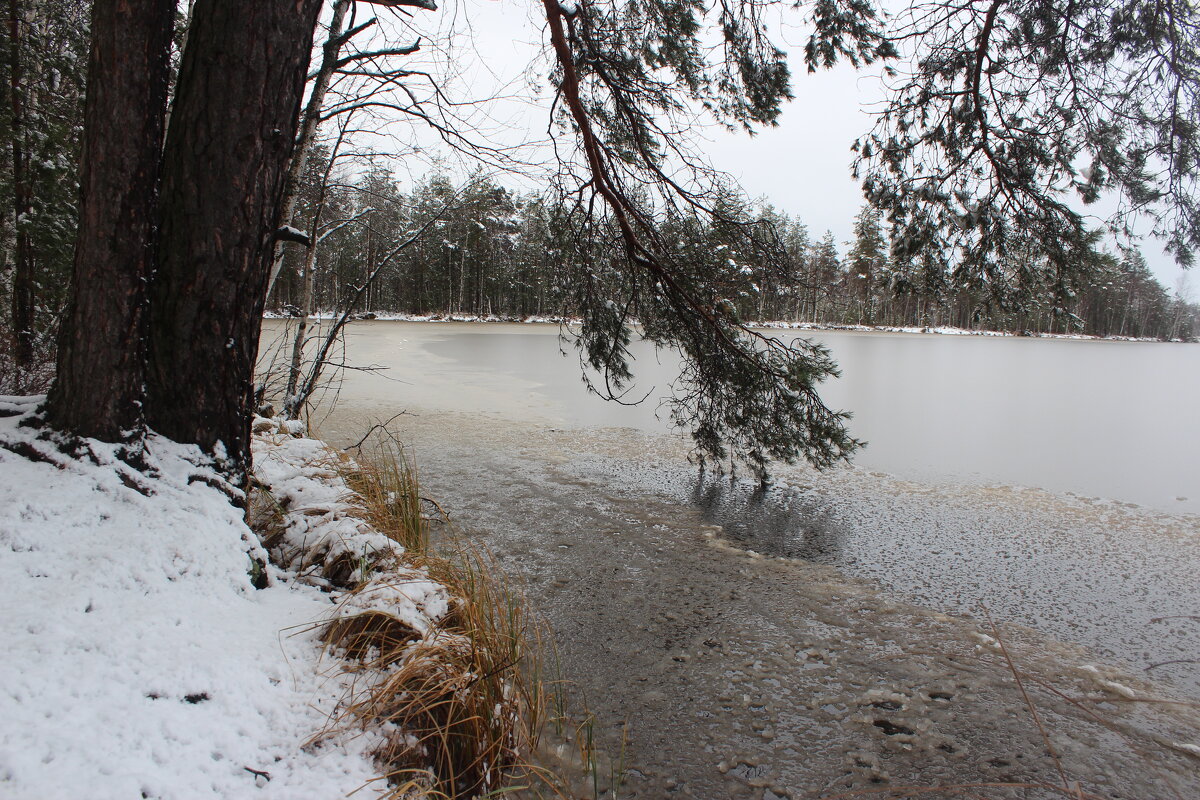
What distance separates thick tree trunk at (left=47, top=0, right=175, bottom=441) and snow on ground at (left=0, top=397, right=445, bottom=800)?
0.14 m

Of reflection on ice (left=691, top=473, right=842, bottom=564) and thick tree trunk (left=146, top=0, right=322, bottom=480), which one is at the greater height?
thick tree trunk (left=146, top=0, right=322, bottom=480)

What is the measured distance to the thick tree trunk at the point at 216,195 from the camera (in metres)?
1.79

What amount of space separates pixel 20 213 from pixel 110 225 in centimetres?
505

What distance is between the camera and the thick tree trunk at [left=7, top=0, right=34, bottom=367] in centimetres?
495

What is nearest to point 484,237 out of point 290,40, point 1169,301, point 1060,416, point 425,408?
point 425,408

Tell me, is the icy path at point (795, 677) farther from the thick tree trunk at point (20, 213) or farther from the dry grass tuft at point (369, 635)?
the thick tree trunk at point (20, 213)

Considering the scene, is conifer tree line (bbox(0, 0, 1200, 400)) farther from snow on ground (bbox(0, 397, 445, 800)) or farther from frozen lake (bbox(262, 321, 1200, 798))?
snow on ground (bbox(0, 397, 445, 800))

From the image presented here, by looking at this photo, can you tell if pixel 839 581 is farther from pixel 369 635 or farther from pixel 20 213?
pixel 20 213

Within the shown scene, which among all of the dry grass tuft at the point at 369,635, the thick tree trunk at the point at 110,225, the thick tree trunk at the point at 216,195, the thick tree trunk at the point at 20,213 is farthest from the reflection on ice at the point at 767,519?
the thick tree trunk at the point at 20,213

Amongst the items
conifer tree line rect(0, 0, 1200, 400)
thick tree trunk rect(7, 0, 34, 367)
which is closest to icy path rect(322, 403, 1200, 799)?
conifer tree line rect(0, 0, 1200, 400)

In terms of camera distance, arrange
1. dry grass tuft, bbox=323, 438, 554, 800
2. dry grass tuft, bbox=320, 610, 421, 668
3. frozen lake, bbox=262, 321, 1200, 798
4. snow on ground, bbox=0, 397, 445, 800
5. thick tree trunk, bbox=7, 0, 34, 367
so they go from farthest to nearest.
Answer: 1. thick tree trunk, bbox=7, 0, 34, 367
2. frozen lake, bbox=262, 321, 1200, 798
3. dry grass tuft, bbox=320, 610, 421, 668
4. dry grass tuft, bbox=323, 438, 554, 800
5. snow on ground, bbox=0, 397, 445, 800

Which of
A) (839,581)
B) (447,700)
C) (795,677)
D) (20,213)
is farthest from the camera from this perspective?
(20,213)

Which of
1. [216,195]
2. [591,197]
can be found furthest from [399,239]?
[216,195]

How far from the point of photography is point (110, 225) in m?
1.69
